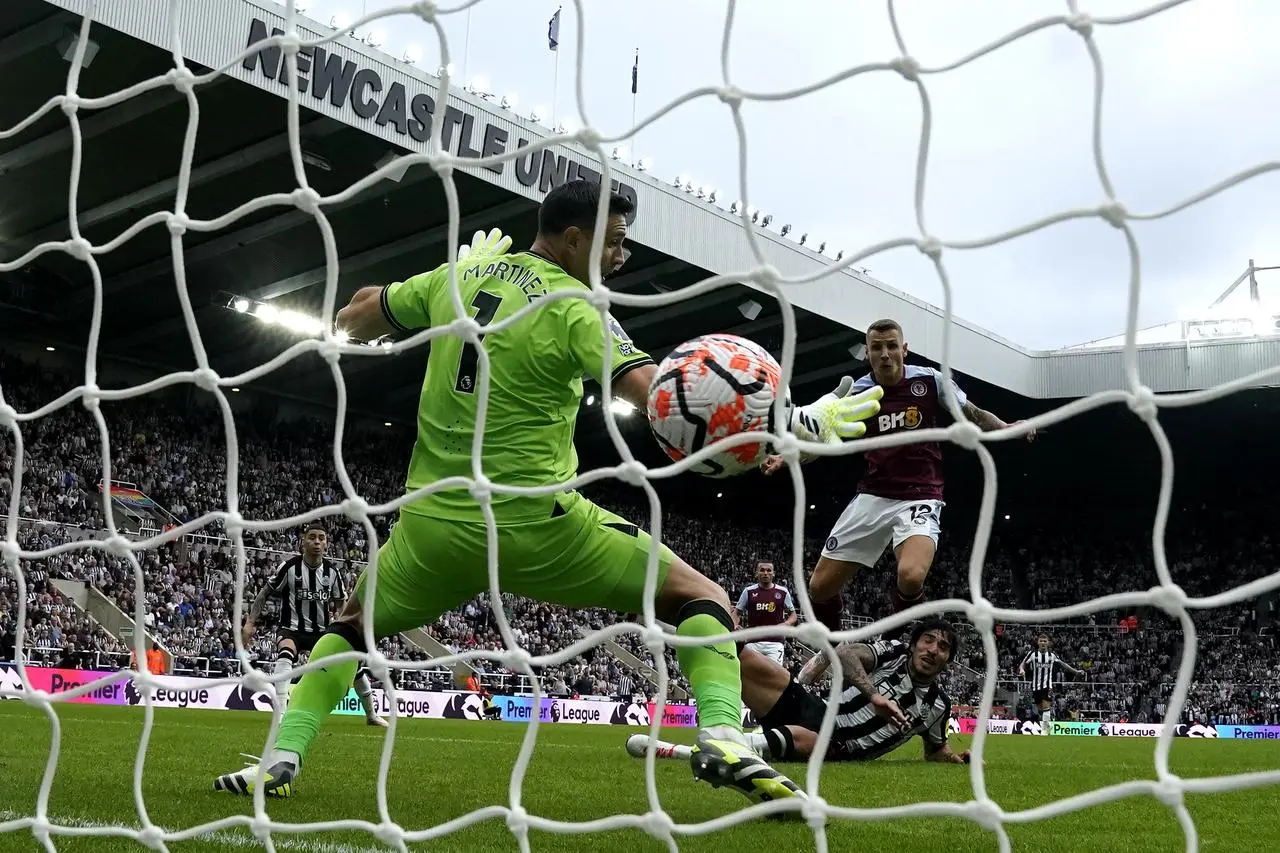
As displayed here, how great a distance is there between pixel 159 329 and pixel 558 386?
2654 cm

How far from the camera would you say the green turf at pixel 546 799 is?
353cm

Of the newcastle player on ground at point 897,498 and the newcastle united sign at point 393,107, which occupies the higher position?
the newcastle united sign at point 393,107

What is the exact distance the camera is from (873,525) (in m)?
7.98

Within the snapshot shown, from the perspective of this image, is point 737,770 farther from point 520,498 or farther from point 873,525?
point 873,525

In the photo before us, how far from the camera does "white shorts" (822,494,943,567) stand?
7902 millimetres

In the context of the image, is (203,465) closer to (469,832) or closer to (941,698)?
(941,698)

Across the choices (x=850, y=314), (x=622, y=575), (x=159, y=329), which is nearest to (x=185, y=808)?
(x=622, y=575)

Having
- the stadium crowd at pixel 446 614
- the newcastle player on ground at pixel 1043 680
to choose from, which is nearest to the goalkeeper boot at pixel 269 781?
the stadium crowd at pixel 446 614

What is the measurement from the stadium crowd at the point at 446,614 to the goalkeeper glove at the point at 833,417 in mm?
11137

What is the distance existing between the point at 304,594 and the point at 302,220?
12.8 meters

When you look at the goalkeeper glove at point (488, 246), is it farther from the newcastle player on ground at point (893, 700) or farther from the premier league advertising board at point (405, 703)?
the premier league advertising board at point (405, 703)

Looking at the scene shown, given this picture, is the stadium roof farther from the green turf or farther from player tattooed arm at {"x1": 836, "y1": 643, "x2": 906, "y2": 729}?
the green turf

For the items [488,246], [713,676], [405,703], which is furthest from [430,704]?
[713,676]

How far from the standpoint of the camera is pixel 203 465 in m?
27.5
